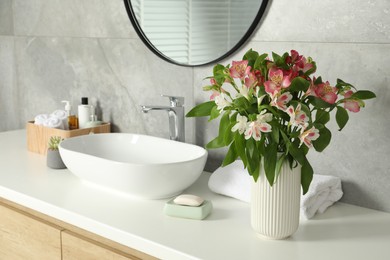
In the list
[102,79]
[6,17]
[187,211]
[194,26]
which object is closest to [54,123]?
[102,79]

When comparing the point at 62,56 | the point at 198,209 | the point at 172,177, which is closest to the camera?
the point at 198,209

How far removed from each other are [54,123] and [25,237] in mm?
595

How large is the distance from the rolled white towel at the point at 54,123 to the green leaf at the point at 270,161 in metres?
1.16

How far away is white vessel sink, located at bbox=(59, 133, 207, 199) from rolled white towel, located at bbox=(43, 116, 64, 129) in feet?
Result: 0.80

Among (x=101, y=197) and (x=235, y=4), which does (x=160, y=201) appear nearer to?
(x=101, y=197)

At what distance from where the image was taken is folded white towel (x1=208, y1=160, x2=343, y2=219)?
5.01ft

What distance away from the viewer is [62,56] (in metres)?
2.47

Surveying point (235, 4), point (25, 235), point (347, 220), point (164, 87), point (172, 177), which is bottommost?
point (25, 235)

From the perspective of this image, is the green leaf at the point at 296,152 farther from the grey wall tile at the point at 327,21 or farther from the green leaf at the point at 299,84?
→ the grey wall tile at the point at 327,21

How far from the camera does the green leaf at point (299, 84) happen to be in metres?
1.26

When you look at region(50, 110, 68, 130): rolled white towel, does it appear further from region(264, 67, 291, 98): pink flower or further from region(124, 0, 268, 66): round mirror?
region(264, 67, 291, 98): pink flower

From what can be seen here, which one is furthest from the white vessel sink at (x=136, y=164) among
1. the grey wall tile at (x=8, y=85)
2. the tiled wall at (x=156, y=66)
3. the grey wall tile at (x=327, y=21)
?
the grey wall tile at (x=8, y=85)

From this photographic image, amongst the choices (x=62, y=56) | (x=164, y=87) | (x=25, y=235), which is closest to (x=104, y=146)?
(x=164, y=87)

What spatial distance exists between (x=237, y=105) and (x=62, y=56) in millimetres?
1391
